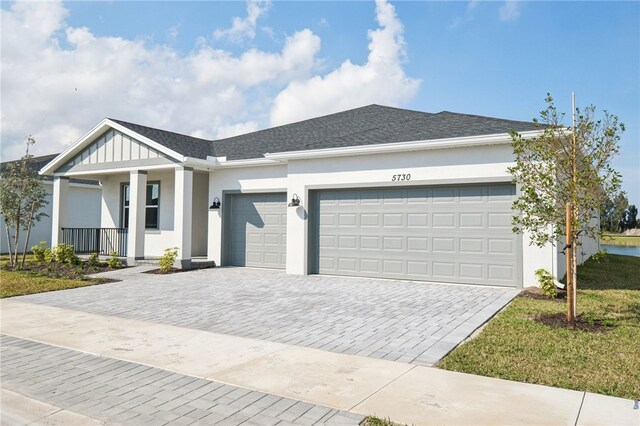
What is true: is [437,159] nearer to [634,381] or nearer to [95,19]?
[634,381]

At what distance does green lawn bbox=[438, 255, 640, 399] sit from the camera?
14.1ft

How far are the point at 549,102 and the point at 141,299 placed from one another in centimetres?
885

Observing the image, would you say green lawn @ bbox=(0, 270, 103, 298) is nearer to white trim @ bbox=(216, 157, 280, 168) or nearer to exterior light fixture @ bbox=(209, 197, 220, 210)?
exterior light fixture @ bbox=(209, 197, 220, 210)

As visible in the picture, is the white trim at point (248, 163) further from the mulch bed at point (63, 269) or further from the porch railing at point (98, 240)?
the porch railing at point (98, 240)

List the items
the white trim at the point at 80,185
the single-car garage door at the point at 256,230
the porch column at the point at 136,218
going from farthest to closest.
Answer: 1. the white trim at the point at 80,185
2. the porch column at the point at 136,218
3. the single-car garage door at the point at 256,230

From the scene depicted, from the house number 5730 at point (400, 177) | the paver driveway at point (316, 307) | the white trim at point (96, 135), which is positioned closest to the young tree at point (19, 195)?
the white trim at point (96, 135)

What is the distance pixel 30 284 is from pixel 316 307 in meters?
8.13

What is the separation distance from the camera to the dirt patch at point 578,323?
20.5ft

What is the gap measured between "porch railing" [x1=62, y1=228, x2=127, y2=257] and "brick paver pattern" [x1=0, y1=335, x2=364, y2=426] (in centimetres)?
1314

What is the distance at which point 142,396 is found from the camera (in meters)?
3.97

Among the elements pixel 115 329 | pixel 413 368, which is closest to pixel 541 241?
pixel 413 368

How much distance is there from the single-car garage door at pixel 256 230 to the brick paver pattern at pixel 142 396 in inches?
360

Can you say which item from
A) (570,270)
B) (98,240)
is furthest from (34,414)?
(98,240)

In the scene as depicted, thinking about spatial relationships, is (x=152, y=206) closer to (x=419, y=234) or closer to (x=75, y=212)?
(x=75, y=212)
